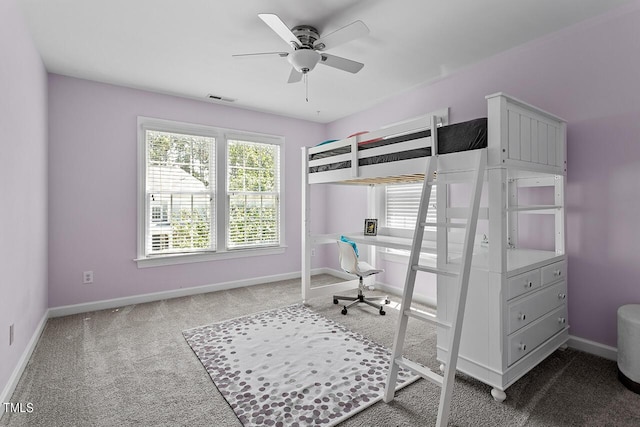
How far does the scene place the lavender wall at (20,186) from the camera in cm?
198

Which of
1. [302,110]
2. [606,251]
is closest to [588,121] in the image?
[606,251]

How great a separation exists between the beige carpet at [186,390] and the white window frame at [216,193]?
1.13m

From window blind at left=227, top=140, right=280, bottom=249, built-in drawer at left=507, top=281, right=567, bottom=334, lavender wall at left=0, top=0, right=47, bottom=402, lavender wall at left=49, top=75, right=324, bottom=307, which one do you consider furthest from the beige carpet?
window blind at left=227, top=140, right=280, bottom=249

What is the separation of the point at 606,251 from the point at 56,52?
499 centimetres

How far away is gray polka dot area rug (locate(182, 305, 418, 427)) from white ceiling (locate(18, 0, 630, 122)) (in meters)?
2.59

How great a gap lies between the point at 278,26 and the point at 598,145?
8.42 ft

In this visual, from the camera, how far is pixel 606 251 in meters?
2.44

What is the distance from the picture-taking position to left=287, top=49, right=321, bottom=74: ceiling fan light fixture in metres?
2.44

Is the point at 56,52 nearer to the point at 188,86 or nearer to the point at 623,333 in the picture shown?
the point at 188,86

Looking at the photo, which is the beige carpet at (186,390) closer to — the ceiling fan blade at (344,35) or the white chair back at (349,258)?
the white chair back at (349,258)

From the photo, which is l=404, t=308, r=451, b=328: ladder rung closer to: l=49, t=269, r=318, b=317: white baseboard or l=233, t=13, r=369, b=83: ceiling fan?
l=233, t=13, r=369, b=83: ceiling fan

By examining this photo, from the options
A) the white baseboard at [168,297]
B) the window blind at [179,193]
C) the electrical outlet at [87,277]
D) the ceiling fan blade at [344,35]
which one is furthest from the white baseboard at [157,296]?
the ceiling fan blade at [344,35]

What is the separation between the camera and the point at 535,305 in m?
2.19

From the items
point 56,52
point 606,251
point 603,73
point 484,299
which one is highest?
point 56,52
